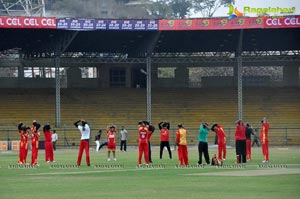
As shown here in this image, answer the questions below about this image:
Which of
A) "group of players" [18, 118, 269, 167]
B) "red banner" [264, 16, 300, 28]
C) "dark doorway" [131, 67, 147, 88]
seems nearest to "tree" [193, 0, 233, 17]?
"dark doorway" [131, 67, 147, 88]

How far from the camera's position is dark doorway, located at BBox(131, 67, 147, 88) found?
76.5 m

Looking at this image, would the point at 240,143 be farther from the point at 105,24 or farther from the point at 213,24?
the point at 105,24

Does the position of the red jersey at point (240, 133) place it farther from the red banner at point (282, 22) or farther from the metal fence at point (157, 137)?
the red banner at point (282, 22)

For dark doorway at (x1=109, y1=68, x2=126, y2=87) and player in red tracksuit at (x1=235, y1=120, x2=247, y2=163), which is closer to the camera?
player in red tracksuit at (x1=235, y1=120, x2=247, y2=163)

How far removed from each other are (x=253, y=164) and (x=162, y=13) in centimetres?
8546

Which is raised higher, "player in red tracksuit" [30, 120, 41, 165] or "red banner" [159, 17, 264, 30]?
"red banner" [159, 17, 264, 30]

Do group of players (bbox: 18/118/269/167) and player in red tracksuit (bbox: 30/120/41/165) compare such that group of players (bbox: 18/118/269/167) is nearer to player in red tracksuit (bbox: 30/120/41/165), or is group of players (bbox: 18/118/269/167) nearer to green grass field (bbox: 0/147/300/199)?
player in red tracksuit (bbox: 30/120/41/165)

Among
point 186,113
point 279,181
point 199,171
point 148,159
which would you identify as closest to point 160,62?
point 186,113

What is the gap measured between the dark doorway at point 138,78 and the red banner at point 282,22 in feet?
51.0

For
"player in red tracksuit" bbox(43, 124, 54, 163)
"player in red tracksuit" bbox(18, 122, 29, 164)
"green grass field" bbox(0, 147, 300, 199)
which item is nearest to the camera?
"green grass field" bbox(0, 147, 300, 199)

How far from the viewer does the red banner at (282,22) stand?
63469mm

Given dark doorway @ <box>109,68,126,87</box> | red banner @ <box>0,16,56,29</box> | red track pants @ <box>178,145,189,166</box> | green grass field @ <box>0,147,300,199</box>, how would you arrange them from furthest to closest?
dark doorway @ <box>109,68,126,87</box>, red banner @ <box>0,16,56,29</box>, red track pants @ <box>178,145,189,166</box>, green grass field @ <box>0,147,300,199</box>

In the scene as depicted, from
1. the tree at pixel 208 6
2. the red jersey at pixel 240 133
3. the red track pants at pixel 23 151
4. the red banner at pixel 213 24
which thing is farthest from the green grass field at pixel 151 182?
the tree at pixel 208 6

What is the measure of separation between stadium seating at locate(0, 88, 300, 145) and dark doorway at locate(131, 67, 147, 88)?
10.7ft
